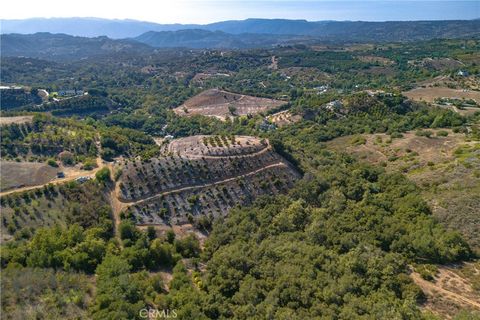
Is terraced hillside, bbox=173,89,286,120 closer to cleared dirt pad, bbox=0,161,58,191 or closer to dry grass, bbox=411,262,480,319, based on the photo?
cleared dirt pad, bbox=0,161,58,191

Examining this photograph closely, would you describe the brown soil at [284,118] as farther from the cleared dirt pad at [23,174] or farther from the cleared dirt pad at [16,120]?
the cleared dirt pad at [23,174]

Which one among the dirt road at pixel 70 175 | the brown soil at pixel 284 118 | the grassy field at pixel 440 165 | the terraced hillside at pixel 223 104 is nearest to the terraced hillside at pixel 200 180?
the dirt road at pixel 70 175

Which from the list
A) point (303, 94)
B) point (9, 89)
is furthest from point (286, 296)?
point (9, 89)

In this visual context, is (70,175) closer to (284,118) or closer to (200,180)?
(200,180)

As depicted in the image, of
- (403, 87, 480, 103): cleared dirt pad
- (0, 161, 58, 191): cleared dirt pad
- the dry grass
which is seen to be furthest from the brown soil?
the dry grass

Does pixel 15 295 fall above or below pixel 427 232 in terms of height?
above

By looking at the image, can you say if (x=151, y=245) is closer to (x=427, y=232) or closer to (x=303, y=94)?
(x=427, y=232)
